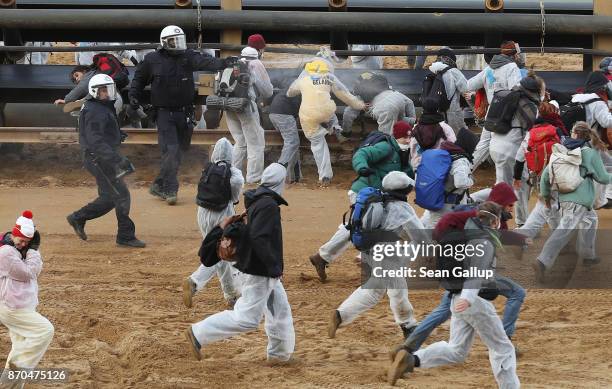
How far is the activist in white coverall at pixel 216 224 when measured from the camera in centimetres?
1312

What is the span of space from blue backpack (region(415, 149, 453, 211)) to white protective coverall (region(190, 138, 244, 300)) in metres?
1.80

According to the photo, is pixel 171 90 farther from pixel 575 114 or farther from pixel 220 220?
pixel 575 114

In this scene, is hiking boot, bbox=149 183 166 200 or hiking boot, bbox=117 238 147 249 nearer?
hiking boot, bbox=117 238 147 249

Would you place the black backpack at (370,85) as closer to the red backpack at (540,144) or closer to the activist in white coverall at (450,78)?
the activist in white coverall at (450,78)

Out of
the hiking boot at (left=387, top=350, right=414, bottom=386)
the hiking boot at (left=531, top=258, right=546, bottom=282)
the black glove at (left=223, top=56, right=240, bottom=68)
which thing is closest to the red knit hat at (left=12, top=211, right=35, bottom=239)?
the hiking boot at (left=387, top=350, right=414, bottom=386)

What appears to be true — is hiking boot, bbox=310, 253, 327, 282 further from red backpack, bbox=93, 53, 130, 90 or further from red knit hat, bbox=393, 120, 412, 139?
red backpack, bbox=93, 53, 130, 90

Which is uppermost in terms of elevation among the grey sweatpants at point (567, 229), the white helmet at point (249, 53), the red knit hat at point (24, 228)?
the white helmet at point (249, 53)

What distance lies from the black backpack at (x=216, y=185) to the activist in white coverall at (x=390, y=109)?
5.11 metres

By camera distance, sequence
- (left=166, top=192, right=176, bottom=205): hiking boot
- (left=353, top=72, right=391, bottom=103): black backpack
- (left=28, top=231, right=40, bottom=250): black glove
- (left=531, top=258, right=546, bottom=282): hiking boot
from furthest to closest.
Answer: (left=353, top=72, right=391, bottom=103): black backpack < (left=166, top=192, right=176, bottom=205): hiking boot < (left=531, top=258, right=546, bottom=282): hiking boot < (left=28, top=231, right=40, bottom=250): black glove

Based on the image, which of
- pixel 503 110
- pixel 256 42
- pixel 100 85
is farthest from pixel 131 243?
pixel 503 110

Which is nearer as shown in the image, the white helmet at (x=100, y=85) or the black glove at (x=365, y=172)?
the black glove at (x=365, y=172)

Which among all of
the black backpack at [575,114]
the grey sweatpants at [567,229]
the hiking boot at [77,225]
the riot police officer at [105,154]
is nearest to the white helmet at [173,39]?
the riot police officer at [105,154]

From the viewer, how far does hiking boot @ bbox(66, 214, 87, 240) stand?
16.0 meters

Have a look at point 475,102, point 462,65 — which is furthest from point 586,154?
point 462,65
